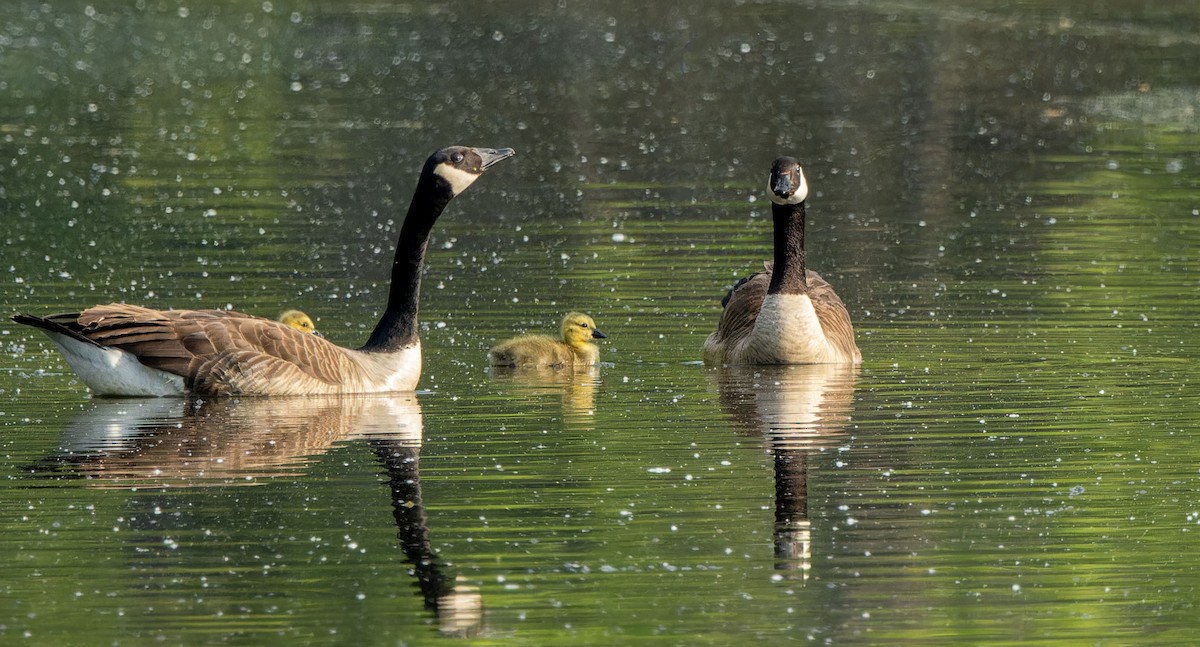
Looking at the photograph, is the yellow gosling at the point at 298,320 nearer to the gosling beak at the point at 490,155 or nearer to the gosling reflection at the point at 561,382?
the gosling reflection at the point at 561,382

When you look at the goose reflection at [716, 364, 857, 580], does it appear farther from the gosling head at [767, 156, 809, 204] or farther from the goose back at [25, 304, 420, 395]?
the goose back at [25, 304, 420, 395]

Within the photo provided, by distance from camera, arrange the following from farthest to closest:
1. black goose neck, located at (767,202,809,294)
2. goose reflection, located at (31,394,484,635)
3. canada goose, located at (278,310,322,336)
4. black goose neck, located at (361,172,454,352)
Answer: black goose neck, located at (767,202,809,294) < canada goose, located at (278,310,322,336) < black goose neck, located at (361,172,454,352) < goose reflection, located at (31,394,484,635)

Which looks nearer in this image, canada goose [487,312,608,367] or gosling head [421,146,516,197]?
gosling head [421,146,516,197]

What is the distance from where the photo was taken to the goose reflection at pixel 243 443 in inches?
392

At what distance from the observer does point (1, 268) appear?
1744 cm

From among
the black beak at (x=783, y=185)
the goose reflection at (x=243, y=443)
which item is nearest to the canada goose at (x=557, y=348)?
the goose reflection at (x=243, y=443)

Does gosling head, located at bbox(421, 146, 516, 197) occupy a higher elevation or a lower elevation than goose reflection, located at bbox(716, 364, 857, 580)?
higher

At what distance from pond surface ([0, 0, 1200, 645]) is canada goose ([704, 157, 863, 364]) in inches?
8.2

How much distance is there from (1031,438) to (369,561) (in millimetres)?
4268

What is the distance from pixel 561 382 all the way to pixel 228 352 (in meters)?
2.30

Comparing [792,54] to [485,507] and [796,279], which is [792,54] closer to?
[796,279]

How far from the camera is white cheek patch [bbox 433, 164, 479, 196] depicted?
13.0 meters

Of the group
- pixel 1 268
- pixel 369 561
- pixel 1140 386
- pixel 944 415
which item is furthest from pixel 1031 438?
pixel 1 268

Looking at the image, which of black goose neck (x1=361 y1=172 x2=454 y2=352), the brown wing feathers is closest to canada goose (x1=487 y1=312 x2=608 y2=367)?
black goose neck (x1=361 y1=172 x2=454 y2=352)
